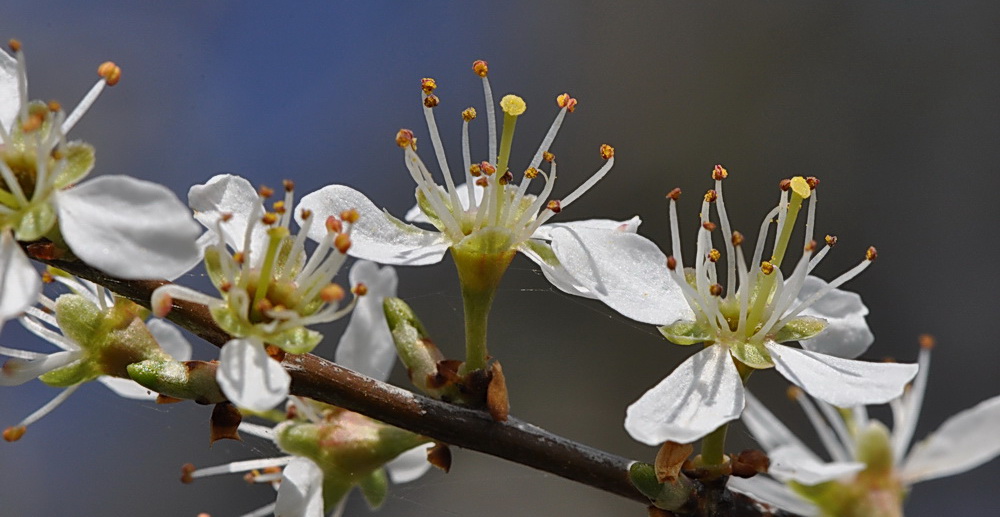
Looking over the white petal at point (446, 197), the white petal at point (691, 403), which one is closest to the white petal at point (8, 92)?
the white petal at point (446, 197)

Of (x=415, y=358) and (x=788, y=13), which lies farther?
(x=788, y=13)

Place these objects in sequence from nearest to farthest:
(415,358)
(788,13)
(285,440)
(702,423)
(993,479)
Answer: (702,423) → (415,358) → (285,440) → (993,479) → (788,13)

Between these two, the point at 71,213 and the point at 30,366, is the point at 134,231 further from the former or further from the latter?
the point at 30,366

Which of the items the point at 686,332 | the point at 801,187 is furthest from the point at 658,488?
the point at 801,187

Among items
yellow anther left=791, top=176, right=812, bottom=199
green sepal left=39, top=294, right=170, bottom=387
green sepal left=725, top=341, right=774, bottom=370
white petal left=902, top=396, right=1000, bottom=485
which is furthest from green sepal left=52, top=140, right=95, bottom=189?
white petal left=902, top=396, right=1000, bottom=485

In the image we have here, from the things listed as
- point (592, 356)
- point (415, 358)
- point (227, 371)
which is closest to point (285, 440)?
point (415, 358)

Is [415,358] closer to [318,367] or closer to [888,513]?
[318,367]

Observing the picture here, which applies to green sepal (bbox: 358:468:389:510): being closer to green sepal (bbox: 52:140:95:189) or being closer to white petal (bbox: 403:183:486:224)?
white petal (bbox: 403:183:486:224)
